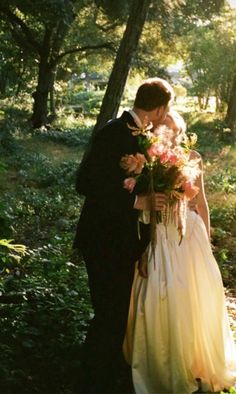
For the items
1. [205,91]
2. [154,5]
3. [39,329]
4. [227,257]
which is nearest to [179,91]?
[205,91]

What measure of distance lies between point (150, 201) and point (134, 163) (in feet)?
1.15

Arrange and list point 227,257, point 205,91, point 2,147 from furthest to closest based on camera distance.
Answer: point 205,91, point 2,147, point 227,257

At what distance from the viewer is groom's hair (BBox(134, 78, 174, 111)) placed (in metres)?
3.84

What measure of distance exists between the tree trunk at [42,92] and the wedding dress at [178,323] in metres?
20.5

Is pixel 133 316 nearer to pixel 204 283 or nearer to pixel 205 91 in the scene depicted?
pixel 204 283

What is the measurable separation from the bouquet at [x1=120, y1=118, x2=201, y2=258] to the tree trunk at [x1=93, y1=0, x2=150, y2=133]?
580 centimetres

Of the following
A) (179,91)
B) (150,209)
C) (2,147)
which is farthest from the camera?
(179,91)

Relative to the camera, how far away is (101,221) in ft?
13.2

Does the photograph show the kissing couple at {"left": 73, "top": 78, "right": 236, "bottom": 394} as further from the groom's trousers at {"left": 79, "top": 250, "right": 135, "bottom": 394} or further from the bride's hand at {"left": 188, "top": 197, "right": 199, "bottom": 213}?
the bride's hand at {"left": 188, "top": 197, "right": 199, "bottom": 213}

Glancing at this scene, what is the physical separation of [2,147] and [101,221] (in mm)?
14002

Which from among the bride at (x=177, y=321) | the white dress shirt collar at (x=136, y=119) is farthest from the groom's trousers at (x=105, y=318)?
the white dress shirt collar at (x=136, y=119)

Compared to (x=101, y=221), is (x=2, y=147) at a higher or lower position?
lower

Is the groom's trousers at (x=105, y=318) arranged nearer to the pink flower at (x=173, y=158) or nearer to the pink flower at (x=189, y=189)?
the pink flower at (x=189, y=189)

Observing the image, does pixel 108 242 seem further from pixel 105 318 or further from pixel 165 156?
pixel 165 156
